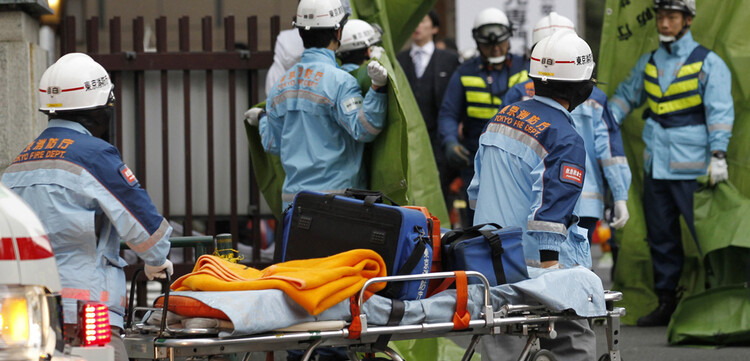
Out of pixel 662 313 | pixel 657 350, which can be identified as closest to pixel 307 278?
pixel 657 350

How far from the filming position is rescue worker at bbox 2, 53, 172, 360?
5.09m

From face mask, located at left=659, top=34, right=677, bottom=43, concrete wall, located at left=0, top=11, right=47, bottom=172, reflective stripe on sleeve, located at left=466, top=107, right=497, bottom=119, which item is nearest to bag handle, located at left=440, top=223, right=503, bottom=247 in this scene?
concrete wall, located at left=0, top=11, right=47, bottom=172

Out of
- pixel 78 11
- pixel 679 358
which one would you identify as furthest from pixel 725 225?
pixel 78 11

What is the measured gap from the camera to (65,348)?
11.6 feet

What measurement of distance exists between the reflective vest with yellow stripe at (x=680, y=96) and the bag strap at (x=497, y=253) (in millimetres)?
4115

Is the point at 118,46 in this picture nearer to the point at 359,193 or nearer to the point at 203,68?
the point at 203,68

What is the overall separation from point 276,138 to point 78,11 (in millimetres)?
12670

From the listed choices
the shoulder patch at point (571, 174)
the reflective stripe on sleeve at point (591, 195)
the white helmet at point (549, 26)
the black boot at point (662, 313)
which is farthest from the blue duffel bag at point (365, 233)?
the black boot at point (662, 313)

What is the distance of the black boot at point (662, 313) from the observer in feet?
30.7

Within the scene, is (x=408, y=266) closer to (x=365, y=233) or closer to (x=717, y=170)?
(x=365, y=233)

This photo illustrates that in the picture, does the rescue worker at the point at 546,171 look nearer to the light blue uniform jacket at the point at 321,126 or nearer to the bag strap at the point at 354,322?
the light blue uniform jacket at the point at 321,126

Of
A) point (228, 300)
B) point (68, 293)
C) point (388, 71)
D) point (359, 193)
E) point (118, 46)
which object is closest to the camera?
point (228, 300)

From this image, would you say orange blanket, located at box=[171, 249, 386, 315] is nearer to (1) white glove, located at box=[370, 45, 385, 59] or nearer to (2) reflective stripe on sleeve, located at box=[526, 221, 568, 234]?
(2) reflective stripe on sleeve, located at box=[526, 221, 568, 234]

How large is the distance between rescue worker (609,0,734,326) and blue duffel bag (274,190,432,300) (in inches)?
162
